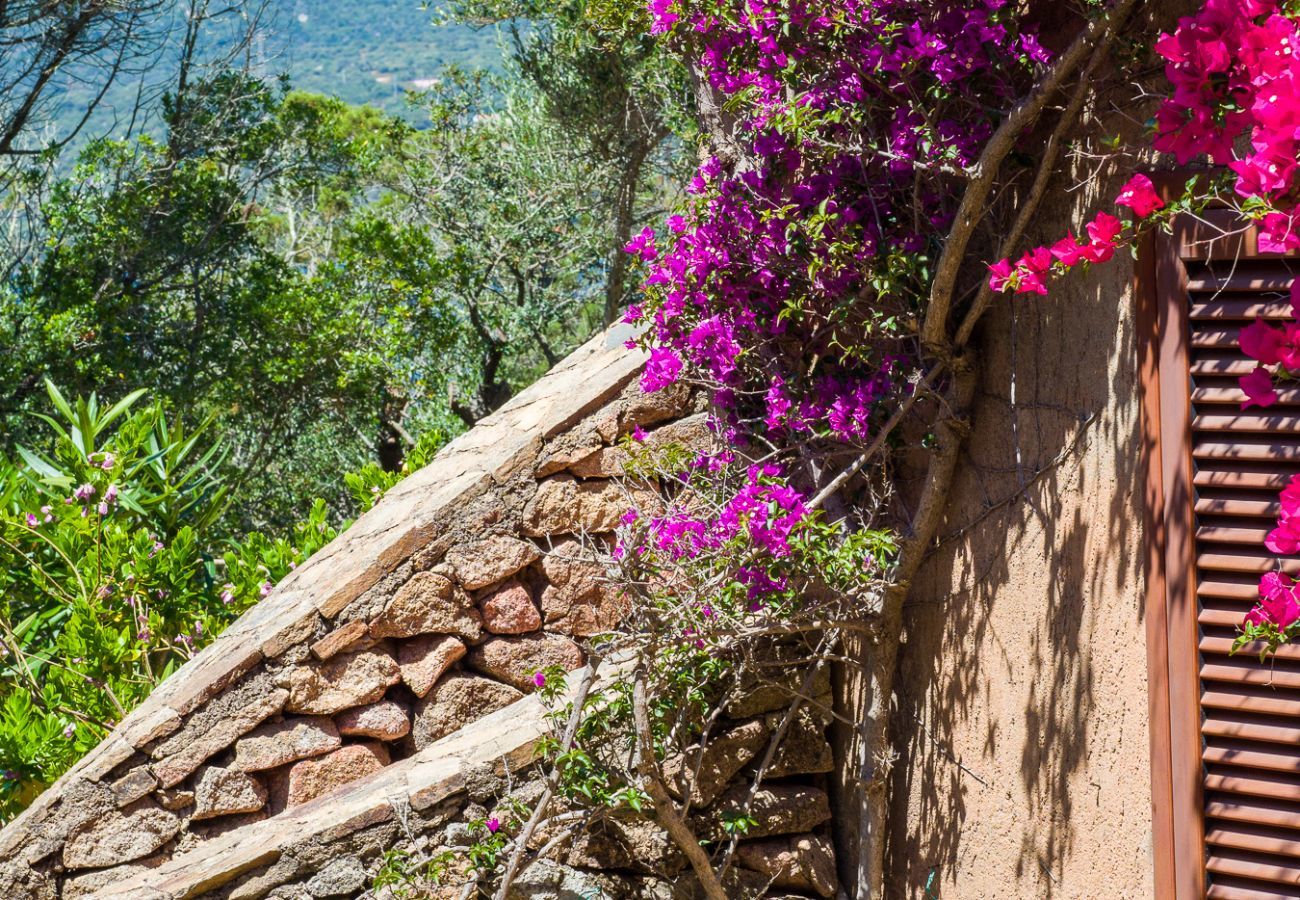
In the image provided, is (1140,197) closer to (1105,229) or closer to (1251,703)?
(1105,229)

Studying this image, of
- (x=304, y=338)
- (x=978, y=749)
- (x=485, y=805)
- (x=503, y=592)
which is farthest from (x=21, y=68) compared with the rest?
(x=978, y=749)

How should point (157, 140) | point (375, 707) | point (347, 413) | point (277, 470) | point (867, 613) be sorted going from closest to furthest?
point (867, 613), point (375, 707), point (347, 413), point (157, 140), point (277, 470)

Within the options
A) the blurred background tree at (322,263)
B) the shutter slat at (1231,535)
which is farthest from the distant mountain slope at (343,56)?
the shutter slat at (1231,535)

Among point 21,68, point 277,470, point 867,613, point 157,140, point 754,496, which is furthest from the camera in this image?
point 277,470

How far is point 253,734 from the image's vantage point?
3840 mm

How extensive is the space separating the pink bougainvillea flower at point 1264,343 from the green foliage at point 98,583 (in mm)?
4195

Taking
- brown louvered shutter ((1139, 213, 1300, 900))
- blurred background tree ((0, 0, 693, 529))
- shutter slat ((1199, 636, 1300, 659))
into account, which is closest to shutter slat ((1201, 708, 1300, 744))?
brown louvered shutter ((1139, 213, 1300, 900))

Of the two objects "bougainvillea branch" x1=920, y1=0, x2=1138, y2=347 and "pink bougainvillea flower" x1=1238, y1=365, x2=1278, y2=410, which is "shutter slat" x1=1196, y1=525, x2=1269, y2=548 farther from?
"bougainvillea branch" x1=920, y1=0, x2=1138, y2=347

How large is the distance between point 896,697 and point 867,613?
366mm

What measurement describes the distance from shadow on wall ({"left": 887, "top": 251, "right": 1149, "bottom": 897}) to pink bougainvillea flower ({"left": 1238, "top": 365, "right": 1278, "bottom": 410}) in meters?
0.50

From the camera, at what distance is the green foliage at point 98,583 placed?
4.80m

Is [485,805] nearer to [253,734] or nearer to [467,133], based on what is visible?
[253,734]

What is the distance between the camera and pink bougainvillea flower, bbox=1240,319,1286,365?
2.33m

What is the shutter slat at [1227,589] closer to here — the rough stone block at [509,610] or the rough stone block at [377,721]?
the rough stone block at [509,610]
